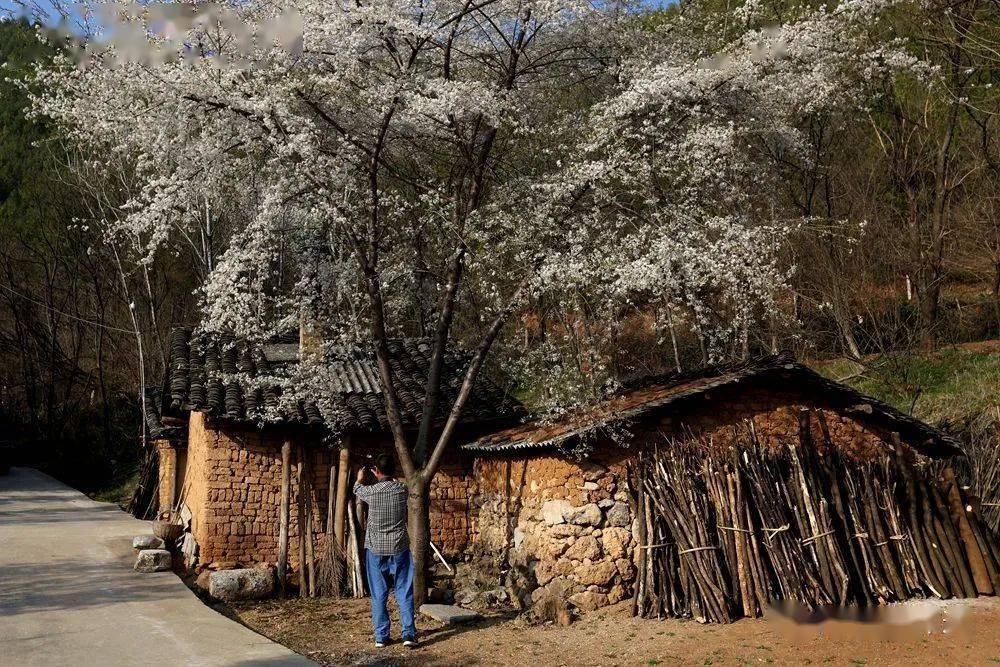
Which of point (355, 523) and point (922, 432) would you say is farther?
point (355, 523)

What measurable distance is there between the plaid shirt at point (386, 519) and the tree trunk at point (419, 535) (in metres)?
1.97

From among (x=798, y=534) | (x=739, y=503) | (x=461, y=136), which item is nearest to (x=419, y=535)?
(x=739, y=503)

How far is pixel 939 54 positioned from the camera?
63.3 ft

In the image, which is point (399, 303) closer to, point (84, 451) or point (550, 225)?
point (550, 225)

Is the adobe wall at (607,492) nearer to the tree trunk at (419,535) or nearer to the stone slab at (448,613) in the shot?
the stone slab at (448,613)

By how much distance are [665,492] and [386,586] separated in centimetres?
317

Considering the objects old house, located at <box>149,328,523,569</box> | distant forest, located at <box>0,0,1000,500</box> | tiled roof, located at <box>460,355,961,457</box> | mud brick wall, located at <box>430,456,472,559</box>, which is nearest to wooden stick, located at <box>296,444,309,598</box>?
old house, located at <box>149,328,523,569</box>

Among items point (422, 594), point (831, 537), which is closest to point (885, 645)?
point (831, 537)

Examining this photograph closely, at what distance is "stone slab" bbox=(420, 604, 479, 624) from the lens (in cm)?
1053

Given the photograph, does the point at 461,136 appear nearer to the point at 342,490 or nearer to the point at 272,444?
the point at 272,444

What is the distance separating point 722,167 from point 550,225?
231 centimetres

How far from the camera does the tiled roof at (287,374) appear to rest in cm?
1238

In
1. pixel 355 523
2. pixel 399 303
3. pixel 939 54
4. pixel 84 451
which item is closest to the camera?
pixel 355 523

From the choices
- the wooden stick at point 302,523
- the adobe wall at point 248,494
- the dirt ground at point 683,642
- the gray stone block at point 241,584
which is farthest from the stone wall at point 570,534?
the gray stone block at point 241,584
